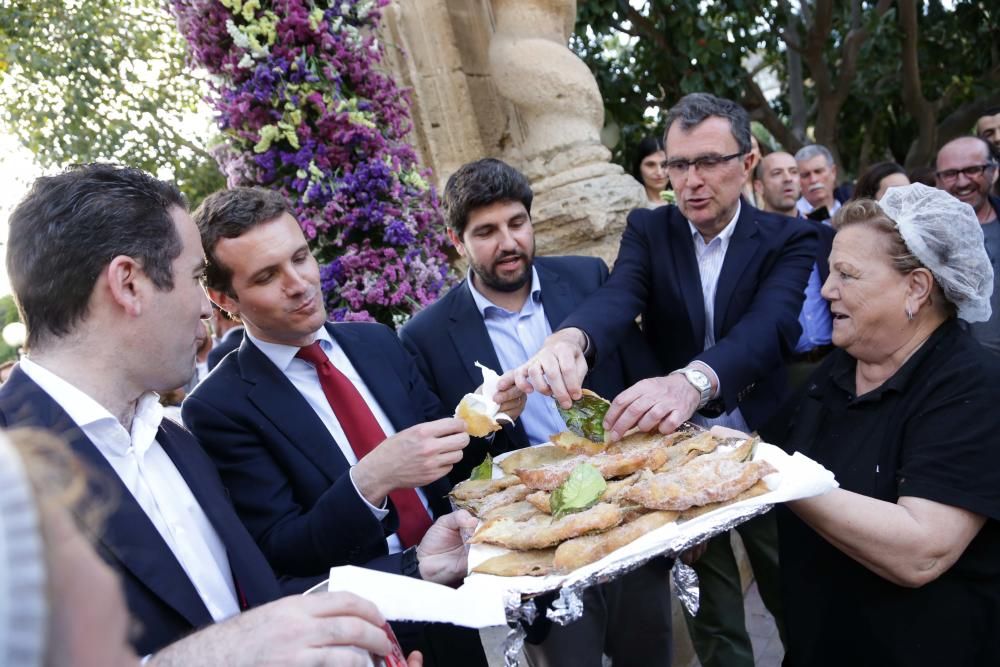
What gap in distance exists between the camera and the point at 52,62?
7.75 metres

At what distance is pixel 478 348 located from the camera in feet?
8.91

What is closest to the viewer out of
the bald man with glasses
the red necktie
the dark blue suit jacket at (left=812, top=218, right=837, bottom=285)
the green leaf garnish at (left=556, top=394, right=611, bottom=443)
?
the green leaf garnish at (left=556, top=394, right=611, bottom=443)

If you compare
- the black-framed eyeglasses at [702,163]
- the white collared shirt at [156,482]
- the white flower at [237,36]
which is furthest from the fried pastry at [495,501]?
the white flower at [237,36]

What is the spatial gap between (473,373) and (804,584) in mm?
1309

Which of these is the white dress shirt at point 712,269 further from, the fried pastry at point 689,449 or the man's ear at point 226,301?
the man's ear at point 226,301

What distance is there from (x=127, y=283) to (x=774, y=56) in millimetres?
13053

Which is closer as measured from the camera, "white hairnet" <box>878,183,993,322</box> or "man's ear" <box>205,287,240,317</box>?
"white hairnet" <box>878,183,993,322</box>

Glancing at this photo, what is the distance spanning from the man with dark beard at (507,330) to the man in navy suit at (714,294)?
277 millimetres

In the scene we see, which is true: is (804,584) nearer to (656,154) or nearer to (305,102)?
(305,102)

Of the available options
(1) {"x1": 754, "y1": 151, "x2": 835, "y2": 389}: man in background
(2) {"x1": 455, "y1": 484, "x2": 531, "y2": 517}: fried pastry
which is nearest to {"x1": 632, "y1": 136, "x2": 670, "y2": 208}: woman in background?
(1) {"x1": 754, "y1": 151, "x2": 835, "y2": 389}: man in background

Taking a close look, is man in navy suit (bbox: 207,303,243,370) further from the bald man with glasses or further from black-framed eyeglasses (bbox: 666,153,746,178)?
the bald man with glasses

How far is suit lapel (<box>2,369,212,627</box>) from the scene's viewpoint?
1455 millimetres

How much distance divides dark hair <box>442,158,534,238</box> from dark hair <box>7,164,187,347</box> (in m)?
1.33

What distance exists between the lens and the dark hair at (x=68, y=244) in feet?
5.09
